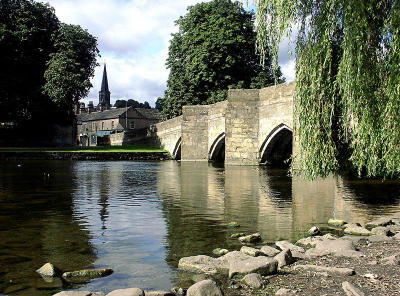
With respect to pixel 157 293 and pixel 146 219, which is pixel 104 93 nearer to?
pixel 146 219

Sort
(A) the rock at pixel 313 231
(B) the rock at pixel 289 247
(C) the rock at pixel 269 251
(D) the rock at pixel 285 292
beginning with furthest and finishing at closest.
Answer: (A) the rock at pixel 313 231 < (B) the rock at pixel 289 247 < (C) the rock at pixel 269 251 < (D) the rock at pixel 285 292

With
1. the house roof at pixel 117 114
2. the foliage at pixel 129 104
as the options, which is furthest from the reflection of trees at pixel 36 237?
the foliage at pixel 129 104

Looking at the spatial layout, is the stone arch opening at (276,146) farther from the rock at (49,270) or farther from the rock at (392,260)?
the rock at (49,270)

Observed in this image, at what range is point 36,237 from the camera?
7.70 m

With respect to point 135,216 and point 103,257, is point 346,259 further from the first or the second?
point 135,216

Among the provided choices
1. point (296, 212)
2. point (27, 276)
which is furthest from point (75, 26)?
point (27, 276)

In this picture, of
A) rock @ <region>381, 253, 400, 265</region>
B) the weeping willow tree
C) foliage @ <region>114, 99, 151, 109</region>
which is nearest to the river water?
the weeping willow tree

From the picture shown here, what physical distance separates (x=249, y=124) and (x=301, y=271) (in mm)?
20517

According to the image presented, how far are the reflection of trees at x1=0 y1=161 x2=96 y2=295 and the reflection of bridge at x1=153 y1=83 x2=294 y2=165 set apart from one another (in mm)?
12548

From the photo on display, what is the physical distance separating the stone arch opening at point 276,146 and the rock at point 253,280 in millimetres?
18368

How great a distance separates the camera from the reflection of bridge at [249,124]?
2308 cm

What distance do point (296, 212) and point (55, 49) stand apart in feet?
112

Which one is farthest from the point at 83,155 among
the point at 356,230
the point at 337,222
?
the point at 356,230

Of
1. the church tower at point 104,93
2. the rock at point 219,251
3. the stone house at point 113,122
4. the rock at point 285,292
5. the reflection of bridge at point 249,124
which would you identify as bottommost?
the rock at point 219,251
